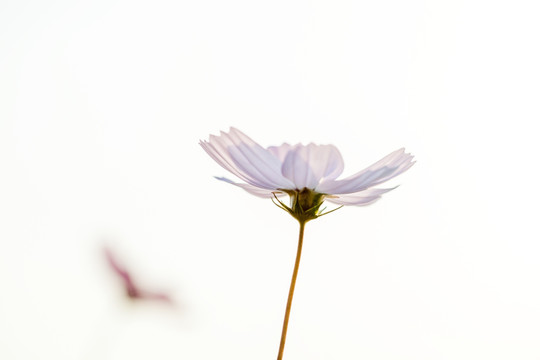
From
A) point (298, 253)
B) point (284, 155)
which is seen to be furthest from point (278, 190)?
point (298, 253)

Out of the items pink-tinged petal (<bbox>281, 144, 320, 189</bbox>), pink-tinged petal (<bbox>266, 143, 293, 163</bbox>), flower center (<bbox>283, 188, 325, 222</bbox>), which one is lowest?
flower center (<bbox>283, 188, 325, 222</bbox>)

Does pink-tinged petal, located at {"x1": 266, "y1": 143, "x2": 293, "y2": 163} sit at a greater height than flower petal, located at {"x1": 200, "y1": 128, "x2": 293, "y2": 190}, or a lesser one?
greater

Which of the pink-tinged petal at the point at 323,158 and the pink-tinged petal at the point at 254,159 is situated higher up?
the pink-tinged petal at the point at 323,158

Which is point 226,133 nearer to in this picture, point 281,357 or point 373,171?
point 373,171
